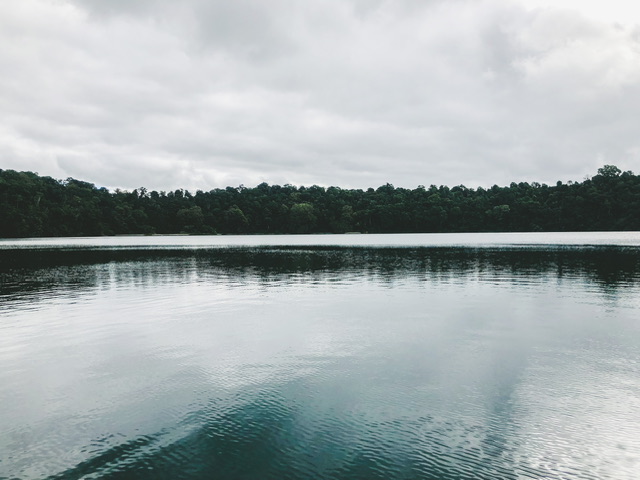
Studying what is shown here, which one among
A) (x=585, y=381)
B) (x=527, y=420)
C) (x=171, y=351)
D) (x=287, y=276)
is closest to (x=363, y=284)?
(x=287, y=276)

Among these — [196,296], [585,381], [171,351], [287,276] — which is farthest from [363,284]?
[585,381]

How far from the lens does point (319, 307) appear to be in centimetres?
3509

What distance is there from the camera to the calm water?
12297mm

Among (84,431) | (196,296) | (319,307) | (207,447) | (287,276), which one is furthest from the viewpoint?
(287,276)

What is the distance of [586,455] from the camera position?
12.3m

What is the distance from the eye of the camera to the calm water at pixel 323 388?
1230 centimetres

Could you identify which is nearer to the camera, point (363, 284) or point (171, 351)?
point (171, 351)

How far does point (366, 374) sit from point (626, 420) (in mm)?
8911

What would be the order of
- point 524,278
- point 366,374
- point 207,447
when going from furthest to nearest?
point 524,278 < point 366,374 < point 207,447

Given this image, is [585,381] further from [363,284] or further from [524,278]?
[524,278]

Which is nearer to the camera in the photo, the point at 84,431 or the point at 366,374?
the point at 84,431

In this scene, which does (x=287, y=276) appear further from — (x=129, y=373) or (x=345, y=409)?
(x=345, y=409)

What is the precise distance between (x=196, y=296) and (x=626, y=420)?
3405 cm

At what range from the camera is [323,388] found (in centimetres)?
1756
